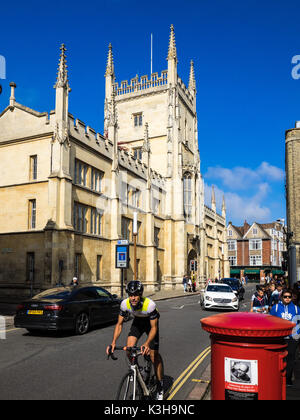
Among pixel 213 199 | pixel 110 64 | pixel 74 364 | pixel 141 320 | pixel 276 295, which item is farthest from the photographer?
pixel 213 199

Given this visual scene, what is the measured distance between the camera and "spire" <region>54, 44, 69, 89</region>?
24625 millimetres

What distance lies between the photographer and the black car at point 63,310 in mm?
10820

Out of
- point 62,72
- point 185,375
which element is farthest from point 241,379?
point 62,72

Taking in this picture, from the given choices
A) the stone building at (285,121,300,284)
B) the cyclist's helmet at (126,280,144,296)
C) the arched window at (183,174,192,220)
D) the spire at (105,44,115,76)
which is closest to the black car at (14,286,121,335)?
the cyclist's helmet at (126,280,144,296)

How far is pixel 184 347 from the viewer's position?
390 inches

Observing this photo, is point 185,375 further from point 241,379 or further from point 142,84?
point 142,84

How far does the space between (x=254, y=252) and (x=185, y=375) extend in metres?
74.8

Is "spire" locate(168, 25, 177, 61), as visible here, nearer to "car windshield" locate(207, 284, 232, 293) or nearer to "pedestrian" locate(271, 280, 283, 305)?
"car windshield" locate(207, 284, 232, 293)

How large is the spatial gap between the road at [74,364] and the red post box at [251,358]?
246 centimetres

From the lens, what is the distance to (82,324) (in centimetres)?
1178

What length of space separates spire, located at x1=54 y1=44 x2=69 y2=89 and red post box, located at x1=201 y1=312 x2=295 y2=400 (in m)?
23.7

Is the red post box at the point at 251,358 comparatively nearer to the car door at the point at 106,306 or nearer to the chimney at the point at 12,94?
the car door at the point at 106,306

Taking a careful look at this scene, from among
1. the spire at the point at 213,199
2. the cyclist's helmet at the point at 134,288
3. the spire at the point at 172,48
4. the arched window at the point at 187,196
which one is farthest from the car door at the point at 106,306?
→ the spire at the point at 213,199

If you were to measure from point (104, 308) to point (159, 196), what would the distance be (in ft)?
95.5
